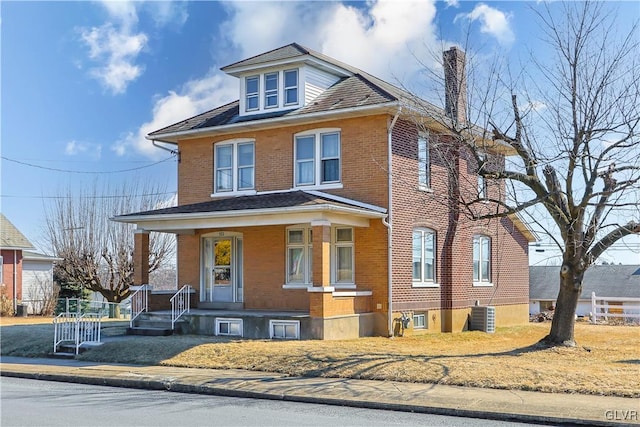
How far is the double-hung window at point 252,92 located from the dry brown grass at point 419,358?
8585 mm

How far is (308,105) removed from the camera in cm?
2341

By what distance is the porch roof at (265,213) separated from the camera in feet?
64.7

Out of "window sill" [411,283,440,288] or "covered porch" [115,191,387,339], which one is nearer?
"covered porch" [115,191,387,339]

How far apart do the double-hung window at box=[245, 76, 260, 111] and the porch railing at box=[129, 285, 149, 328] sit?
703 centimetres

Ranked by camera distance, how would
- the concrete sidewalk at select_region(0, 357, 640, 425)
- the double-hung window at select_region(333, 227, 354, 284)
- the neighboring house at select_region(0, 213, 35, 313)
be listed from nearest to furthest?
the concrete sidewalk at select_region(0, 357, 640, 425), the double-hung window at select_region(333, 227, 354, 284), the neighboring house at select_region(0, 213, 35, 313)

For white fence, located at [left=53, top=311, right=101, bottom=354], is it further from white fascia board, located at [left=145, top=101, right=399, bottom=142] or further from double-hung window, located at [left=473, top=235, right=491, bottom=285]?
double-hung window, located at [left=473, top=235, right=491, bottom=285]

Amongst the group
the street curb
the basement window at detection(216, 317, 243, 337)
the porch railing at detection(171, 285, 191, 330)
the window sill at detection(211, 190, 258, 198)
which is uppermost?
the window sill at detection(211, 190, 258, 198)

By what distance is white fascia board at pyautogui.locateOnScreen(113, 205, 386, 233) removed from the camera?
19641mm

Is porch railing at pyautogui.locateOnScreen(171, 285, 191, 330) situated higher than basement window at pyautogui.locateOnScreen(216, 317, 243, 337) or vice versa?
porch railing at pyautogui.locateOnScreen(171, 285, 191, 330)

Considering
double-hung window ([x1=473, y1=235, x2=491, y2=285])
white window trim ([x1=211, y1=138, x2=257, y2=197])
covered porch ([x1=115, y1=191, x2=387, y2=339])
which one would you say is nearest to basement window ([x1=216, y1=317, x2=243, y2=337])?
covered porch ([x1=115, y1=191, x2=387, y2=339])

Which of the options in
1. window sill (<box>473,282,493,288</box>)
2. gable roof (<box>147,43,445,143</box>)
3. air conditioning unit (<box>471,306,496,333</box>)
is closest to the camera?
gable roof (<box>147,43,445,143</box>)

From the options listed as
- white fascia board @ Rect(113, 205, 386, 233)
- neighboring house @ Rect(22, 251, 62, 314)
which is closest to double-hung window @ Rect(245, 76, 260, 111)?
white fascia board @ Rect(113, 205, 386, 233)

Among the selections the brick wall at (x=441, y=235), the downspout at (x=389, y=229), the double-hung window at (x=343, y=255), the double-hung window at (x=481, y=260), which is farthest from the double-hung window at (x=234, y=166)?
the double-hung window at (x=481, y=260)

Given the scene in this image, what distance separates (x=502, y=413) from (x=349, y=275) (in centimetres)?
1176
